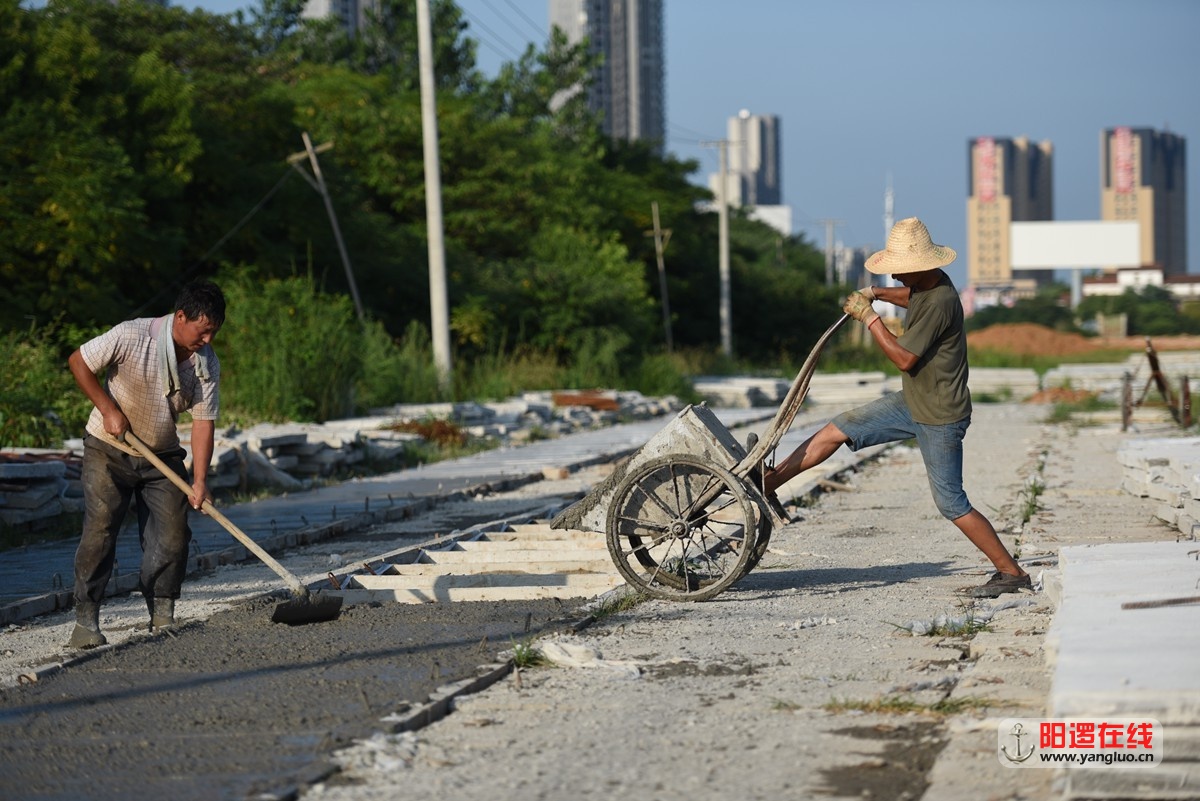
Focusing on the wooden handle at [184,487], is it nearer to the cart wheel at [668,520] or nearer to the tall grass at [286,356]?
the cart wheel at [668,520]

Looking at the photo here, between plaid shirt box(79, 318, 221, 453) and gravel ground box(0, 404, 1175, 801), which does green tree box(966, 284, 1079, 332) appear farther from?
plaid shirt box(79, 318, 221, 453)

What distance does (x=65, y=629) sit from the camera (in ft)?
28.0

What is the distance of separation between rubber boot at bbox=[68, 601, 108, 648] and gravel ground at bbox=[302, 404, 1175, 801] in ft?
7.31

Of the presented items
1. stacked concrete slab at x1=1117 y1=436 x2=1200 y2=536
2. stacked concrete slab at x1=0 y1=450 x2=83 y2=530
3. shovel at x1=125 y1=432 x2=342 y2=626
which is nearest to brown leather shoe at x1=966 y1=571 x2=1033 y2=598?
stacked concrete slab at x1=1117 y1=436 x2=1200 y2=536

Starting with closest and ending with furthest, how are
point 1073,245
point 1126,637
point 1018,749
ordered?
point 1018,749 < point 1126,637 < point 1073,245

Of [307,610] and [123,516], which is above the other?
[123,516]

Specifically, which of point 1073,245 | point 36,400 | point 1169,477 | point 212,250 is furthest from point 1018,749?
point 1073,245

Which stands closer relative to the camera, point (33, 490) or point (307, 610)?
point (307, 610)

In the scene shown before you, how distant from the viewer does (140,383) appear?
791 centimetres

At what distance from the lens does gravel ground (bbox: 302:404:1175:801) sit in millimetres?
5066

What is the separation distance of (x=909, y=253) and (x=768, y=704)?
127 inches

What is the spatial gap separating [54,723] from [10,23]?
2411cm

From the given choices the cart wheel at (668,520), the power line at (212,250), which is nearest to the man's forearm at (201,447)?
the cart wheel at (668,520)

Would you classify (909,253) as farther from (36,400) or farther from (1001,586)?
(36,400)
